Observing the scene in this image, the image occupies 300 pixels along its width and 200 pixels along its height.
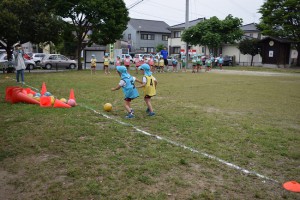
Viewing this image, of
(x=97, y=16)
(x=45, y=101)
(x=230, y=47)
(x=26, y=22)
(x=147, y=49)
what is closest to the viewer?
(x=45, y=101)

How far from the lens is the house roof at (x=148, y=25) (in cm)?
6206

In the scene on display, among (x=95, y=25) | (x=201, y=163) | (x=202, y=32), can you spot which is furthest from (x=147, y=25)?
(x=201, y=163)

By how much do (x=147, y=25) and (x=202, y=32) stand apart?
89.0ft

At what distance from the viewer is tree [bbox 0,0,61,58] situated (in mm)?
21938

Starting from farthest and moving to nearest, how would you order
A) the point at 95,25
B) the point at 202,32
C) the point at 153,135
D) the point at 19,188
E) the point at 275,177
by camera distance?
the point at 202,32 → the point at 95,25 → the point at 153,135 → the point at 275,177 → the point at 19,188

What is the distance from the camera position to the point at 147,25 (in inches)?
2516

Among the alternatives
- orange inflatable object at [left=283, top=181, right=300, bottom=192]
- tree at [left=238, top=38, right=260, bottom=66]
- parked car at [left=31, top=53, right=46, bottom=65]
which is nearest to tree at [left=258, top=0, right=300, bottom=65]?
tree at [left=238, top=38, right=260, bottom=66]

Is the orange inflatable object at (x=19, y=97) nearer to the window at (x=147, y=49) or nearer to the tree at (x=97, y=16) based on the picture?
the tree at (x=97, y=16)

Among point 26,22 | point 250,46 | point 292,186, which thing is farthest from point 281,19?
point 292,186

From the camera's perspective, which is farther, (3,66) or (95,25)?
(95,25)

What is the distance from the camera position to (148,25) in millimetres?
64125

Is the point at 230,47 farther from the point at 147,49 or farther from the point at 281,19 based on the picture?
the point at 147,49

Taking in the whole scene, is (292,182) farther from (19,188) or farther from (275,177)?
(19,188)

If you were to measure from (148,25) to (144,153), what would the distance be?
61.1 meters
